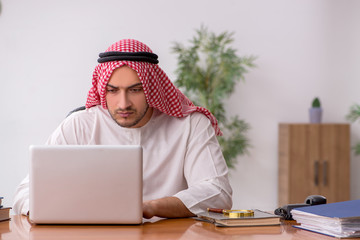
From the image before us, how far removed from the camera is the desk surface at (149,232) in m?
1.64

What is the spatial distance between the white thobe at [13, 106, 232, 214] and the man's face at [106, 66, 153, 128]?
0.16m

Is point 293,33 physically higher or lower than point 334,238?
higher

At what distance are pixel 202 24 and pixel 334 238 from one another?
185 inches

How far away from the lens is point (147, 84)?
2.50 metres

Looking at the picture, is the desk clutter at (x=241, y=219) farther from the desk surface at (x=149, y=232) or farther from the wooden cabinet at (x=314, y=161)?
the wooden cabinet at (x=314, y=161)

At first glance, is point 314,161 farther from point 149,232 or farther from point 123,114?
point 149,232

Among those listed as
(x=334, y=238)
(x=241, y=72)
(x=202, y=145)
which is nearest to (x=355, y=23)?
(x=241, y=72)

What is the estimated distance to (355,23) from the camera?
6.53 metres

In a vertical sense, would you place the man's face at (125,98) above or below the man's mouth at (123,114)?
above

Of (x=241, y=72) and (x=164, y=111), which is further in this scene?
(x=241, y=72)

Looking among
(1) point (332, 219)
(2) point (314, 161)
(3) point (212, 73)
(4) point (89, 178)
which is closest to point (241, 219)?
(1) point (332, 219)

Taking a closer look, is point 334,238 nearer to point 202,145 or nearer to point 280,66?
point 202,145

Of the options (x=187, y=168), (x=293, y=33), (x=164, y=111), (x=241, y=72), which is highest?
(x=293, y=33)

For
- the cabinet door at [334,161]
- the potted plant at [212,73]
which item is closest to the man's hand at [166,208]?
the potted plant at [212,73]
